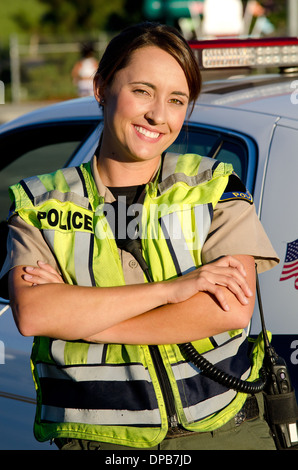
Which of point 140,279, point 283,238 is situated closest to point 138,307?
point 140,279

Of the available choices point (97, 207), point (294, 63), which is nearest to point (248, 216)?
point (97, 207)

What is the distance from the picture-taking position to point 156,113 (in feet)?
6.46

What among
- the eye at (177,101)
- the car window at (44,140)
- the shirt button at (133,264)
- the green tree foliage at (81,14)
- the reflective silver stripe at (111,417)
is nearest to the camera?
the reflective silver stripe at (111,417)

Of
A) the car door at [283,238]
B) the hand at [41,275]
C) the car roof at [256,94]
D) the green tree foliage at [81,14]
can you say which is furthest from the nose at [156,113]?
the green tree foliage at [81,14]

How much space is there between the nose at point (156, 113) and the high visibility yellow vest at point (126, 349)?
137 mm

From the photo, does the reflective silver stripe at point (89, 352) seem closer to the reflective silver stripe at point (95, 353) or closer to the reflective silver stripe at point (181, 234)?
the reflective silver stripe at point (95, 353)

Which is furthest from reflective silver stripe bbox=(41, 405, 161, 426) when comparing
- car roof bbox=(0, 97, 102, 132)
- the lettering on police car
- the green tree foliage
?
the green tree foliage

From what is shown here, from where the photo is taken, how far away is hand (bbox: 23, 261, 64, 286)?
188 cm

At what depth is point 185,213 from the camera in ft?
6.26

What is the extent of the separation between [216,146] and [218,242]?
887mm

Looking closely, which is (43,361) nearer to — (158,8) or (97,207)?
(97,207)

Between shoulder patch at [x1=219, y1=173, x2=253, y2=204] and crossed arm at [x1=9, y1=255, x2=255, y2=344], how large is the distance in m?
0.16

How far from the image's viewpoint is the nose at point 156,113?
6.45 ft

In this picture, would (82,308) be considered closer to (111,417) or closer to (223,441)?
(111,417)
